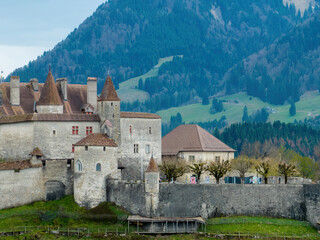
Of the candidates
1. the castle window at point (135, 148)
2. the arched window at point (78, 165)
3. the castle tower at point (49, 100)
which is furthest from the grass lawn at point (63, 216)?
the castle tower at point (49, 100)

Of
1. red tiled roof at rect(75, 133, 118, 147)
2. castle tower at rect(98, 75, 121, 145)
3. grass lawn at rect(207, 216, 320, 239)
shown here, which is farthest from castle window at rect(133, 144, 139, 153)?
grass lawn at rect(207, 216, 320, 239)

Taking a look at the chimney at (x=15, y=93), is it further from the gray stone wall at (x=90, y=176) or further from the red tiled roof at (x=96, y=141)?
the gray stone wall at (x=90, y=176)

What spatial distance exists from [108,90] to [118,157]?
10876mm

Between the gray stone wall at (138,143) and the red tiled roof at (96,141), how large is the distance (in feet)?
34.3

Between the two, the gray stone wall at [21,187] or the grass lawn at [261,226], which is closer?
Answer: the grass lawn at [261,226]

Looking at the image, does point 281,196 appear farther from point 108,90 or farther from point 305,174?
point 305,174

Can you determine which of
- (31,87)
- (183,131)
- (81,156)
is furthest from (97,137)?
(183,131)

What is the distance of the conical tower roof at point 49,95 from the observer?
384 feet

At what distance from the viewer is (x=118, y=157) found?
118 metres

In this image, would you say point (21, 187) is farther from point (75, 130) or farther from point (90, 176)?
point (75, 130)

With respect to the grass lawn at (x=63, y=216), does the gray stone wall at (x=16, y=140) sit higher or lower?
higher

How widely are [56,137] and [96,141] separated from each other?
11066 millimetres

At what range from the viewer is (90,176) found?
105 metres

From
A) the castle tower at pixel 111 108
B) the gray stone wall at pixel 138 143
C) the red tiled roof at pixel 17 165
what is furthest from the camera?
the gray stone wall at pixel 138 143
